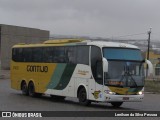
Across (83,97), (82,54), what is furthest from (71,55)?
(83,97)

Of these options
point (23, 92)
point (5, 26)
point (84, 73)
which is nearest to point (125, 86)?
point (84, 73)

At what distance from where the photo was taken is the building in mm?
90312

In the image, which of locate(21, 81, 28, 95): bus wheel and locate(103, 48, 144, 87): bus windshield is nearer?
locate(103, 48, 144, 87): bus windshield

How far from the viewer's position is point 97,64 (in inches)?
947

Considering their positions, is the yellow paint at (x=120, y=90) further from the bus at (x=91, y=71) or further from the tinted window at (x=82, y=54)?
the tinted window at (x=82, y=54)

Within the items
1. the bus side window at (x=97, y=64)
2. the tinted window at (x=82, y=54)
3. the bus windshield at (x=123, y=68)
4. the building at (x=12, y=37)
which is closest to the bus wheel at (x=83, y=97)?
the bus side window at (x=97, y=64)

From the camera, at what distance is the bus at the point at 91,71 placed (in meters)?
23.6

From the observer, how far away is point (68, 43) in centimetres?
2695

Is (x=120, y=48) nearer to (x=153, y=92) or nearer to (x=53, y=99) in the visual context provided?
(x=53, y=99)

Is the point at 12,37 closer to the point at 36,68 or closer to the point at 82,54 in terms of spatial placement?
the point at 36,68

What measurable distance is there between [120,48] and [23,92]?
960 centimetres

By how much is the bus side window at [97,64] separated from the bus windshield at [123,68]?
0.33 metres

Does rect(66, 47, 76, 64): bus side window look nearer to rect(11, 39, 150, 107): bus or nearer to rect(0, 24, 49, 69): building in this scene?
rect(11, 39, 150, 107): bus

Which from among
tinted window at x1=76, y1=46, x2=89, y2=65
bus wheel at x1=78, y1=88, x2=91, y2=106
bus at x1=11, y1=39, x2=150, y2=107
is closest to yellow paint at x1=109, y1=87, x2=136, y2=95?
bus at x1=11, y1=39, x2=150, y2=107
